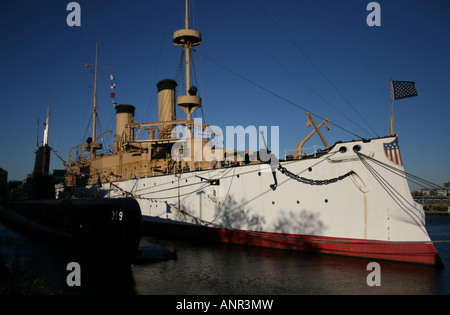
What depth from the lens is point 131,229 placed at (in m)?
13.3

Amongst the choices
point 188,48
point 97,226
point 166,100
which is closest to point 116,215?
point 97,226

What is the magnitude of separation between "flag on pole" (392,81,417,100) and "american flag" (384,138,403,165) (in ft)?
7.92

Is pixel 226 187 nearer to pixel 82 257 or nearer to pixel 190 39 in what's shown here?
pixel 82 257

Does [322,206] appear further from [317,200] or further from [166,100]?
[166,100]

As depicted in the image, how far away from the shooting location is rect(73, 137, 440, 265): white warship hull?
13727 mm

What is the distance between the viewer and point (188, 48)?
79.9 ft

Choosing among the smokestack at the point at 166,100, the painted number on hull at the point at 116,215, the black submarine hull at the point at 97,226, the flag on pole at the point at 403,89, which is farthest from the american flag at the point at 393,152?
the smokestack at the point at 166,100

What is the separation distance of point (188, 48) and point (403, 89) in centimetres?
1627

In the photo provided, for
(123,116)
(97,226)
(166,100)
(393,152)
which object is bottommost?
(97,226)

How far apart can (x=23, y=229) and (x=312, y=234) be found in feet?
82.8

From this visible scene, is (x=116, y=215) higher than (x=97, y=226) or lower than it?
higher

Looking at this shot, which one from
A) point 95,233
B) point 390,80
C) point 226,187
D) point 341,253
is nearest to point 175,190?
point 226,187

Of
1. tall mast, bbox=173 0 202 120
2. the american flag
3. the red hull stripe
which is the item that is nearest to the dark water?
the red hull stripe

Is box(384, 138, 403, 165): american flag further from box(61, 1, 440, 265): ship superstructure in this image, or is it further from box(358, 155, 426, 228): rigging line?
box(358, 155, 426, 228): rigging line
